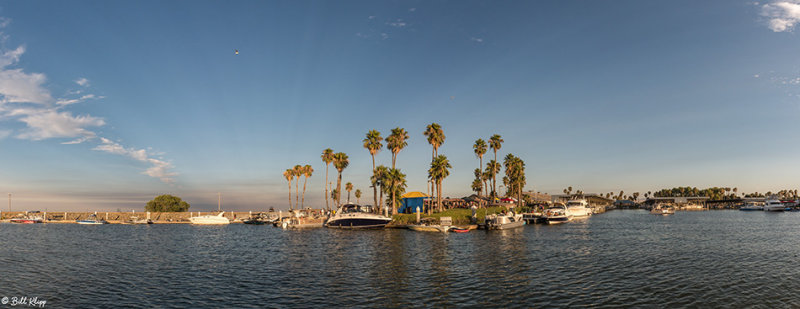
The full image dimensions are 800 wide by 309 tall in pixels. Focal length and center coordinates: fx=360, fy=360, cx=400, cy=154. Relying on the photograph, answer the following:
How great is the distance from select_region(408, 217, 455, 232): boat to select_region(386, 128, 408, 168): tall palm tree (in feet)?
81.7

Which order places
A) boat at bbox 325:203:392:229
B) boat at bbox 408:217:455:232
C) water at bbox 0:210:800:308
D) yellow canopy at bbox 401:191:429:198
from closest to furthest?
water at bbox 0:210:800:308
boat at bbox 408:217:455:232
boat at bbox 325:203:392:229
yellow canopy at bbox 401:191:429:198

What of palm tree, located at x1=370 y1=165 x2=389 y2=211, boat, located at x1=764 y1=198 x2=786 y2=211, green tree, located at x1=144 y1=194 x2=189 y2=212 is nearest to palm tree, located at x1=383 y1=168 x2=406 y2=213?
palm tree, located at x1=370 y1=165 x2=389 y2=211

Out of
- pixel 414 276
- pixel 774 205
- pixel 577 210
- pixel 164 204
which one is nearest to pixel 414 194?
pixel 577 210

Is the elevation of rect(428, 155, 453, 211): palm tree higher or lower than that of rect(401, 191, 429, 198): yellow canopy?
higher

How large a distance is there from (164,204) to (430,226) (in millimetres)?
113022

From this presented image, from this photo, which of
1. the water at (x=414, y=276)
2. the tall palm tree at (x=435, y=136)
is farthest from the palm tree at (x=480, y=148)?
the water at (x=414, y=276)

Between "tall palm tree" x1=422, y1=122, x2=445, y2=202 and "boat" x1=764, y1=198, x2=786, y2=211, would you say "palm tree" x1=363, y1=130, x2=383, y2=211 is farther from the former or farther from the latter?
"boat" x1=764, y1=198, x2=786, y2=211

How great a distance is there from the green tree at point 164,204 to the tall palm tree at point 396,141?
91974 mm

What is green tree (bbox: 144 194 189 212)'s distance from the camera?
12912cm

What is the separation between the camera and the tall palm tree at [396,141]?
89250mm

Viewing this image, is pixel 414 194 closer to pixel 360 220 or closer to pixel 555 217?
pixel 360 220

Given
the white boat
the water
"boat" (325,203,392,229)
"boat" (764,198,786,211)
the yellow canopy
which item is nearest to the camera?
the water

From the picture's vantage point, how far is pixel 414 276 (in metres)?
25.7

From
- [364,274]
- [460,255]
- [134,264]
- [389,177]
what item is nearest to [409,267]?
[364,274]
